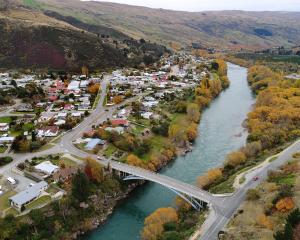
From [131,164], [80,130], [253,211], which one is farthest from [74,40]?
[253,211]

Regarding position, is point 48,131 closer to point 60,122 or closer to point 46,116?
point 60,122

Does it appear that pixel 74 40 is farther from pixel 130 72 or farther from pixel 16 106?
pixel 16 106

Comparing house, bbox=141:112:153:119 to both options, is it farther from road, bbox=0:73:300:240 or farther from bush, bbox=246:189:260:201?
bush, bbox=246:189:260:201

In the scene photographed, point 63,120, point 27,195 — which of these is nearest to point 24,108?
point 63,120

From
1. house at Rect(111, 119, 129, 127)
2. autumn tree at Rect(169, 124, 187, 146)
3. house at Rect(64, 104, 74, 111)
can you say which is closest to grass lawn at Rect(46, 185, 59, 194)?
house at Rect(111, 119, 129, 127)

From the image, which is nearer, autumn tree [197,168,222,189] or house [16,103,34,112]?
autumn tree [197,168,222,189]

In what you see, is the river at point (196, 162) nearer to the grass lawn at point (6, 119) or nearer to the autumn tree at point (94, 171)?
the autumn tree at point (94, 171)
